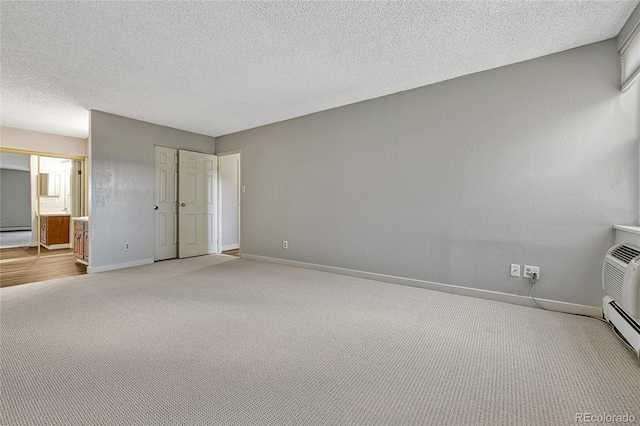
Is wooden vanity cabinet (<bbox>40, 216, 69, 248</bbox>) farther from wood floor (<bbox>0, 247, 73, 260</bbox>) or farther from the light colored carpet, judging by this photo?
the light colored carpet

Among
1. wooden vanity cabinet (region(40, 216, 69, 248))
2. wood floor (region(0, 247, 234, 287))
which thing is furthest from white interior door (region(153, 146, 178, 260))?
wooden vanity cabinet (region(40, 216, 69, 248))

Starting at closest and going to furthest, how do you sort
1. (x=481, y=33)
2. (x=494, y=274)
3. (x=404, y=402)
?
(x=404, y=402), (x=481, y=33), (x=494, y=274)

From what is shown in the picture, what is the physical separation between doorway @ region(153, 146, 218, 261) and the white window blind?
19.9 feet

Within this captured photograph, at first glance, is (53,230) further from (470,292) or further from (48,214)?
(470,292)

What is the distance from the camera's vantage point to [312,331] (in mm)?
2291

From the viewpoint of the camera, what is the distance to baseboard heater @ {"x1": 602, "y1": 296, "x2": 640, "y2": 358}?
189cm

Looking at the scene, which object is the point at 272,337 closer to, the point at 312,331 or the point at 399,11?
the point at 312,331

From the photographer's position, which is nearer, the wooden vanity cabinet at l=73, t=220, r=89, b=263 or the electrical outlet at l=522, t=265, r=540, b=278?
the electrical outlet at l=522, t=265, r=540, b=278

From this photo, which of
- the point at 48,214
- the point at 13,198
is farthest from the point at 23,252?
the point at 13,198

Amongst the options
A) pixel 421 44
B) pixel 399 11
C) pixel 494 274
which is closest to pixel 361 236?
pixel 494 274

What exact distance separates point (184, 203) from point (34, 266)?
256 cm

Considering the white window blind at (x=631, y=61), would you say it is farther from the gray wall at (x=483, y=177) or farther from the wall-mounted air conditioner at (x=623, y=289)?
the wall-mounted air conditioner at (x=623, y=289)

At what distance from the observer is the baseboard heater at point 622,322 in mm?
1889

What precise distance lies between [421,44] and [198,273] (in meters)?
4.04
